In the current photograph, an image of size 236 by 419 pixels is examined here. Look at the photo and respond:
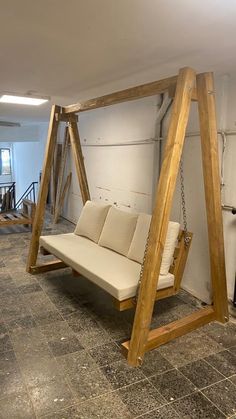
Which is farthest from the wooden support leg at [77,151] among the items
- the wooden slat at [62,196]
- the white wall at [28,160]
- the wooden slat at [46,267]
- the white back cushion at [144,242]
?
the white wall at [28,160]

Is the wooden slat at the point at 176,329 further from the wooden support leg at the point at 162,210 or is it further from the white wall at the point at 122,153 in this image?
the white wall at the point at 122,153

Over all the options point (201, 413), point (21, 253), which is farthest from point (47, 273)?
point (201, 413)

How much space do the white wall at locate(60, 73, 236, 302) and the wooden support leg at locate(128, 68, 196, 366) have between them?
821 millimetres

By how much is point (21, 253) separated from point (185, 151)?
2.94 m

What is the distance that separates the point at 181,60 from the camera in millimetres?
2441

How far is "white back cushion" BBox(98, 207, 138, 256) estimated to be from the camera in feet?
10.1

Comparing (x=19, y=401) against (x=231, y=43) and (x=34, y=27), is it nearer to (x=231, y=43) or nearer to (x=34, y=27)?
(x=34, y=27)

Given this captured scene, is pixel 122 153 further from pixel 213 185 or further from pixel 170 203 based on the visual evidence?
pixel 170 203

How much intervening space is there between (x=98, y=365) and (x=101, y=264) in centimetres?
89

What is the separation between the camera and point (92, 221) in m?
3.61

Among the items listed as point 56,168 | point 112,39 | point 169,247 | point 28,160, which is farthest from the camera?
point 28,160

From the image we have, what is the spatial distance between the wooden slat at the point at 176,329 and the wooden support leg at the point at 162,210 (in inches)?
6.8

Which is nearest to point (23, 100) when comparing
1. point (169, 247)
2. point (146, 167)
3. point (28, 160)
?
point (146, 167)

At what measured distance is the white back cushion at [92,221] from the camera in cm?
353
